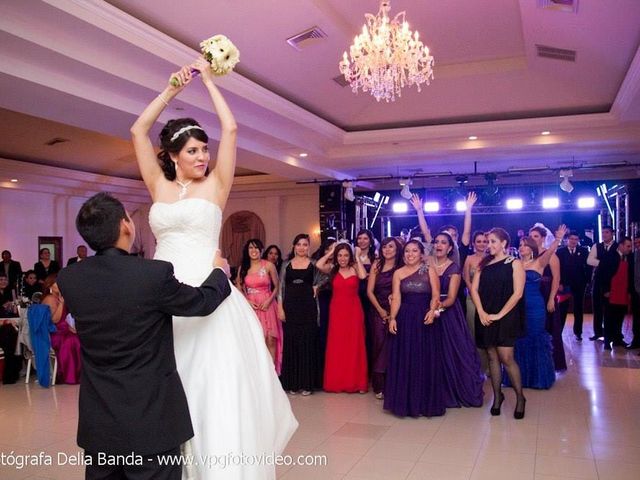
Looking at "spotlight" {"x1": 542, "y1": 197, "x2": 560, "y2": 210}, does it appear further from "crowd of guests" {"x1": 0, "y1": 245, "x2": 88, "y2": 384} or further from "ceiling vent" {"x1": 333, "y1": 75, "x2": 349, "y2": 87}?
"crowd of guests" {"x1": 0, "y1": 245, "x2": 88, "y2": 384}

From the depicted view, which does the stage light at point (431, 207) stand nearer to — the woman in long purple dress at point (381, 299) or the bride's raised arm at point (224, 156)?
the woman in long purple dress at point (381, 299)

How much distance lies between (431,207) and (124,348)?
43.7 feet

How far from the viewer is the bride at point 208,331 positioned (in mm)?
1952

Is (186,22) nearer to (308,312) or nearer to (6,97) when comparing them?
(6,97)

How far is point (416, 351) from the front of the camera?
4.73 meters

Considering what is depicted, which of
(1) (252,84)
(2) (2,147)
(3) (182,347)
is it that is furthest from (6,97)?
(2) (2,147)

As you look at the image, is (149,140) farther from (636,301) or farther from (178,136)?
(636,301)

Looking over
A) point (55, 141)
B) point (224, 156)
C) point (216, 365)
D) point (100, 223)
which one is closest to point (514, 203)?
point (55, 141)

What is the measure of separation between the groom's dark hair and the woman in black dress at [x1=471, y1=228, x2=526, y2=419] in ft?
11.8

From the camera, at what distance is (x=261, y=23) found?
17.9ft

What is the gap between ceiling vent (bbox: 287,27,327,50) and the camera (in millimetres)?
5895

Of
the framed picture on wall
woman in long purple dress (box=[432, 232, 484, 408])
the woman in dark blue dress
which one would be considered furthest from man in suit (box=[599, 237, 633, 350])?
the framed picture on wall

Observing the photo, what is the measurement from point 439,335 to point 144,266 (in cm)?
360

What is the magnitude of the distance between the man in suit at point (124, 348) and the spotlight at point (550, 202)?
13.0 metres
